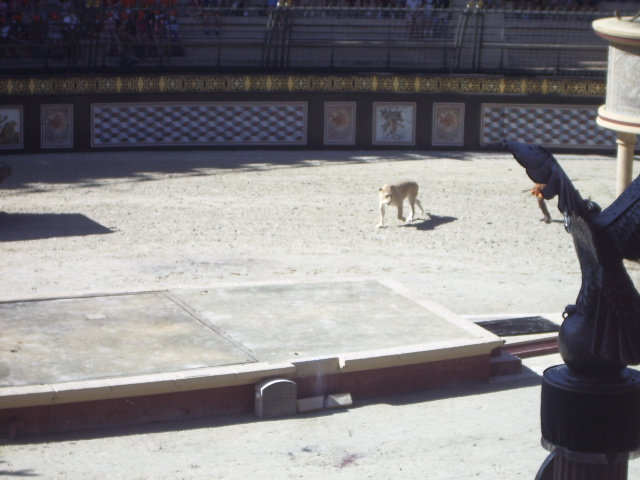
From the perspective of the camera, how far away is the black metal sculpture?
268 cm

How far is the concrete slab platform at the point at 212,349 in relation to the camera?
334 inches

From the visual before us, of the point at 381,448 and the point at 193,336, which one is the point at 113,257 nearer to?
the point at 193,336

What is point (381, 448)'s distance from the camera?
824 centimetres

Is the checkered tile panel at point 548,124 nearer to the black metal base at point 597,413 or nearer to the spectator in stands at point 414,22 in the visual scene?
the spectator in stands at point 414,22

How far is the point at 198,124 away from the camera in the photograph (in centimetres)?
2220

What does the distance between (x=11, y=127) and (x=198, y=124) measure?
367 centimetres

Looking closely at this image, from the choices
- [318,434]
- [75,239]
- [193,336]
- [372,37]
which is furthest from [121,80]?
[318,434]

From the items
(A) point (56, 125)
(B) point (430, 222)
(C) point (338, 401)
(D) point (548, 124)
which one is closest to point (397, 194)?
(B) point (430, 222)

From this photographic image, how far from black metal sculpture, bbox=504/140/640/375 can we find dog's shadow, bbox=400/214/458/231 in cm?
1330

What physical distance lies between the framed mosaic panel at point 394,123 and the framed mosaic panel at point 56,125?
6.18m

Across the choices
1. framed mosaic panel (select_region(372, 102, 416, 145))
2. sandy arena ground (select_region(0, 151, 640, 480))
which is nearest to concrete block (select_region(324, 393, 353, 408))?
sandy arena ground (select_region(0, 151, 640, 480))

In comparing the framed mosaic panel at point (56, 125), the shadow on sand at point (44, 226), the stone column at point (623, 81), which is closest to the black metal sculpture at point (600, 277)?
the stone column at point (623, 81)

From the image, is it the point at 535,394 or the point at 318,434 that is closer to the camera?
the point at 318,434

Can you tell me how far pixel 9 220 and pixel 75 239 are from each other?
1.54m
